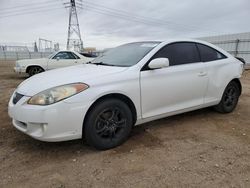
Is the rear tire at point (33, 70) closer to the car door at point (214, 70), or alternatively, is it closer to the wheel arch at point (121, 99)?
the car door at point (214, 70)

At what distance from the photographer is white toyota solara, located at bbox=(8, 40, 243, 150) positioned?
8.98ft

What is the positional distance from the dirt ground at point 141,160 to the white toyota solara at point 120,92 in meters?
0.29

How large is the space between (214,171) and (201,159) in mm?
281

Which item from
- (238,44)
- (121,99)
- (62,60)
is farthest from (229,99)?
(238,44)

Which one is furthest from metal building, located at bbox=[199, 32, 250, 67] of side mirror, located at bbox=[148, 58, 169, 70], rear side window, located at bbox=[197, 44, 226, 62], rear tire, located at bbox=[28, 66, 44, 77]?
side mirror, located at bbox=[148, 58, 169, 70]

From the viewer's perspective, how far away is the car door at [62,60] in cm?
1054

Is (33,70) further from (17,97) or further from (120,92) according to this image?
(120,92)

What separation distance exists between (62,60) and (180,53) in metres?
7.84

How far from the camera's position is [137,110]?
129 inches

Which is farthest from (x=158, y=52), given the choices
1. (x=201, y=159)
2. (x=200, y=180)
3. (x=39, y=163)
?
(x=39, y=163)

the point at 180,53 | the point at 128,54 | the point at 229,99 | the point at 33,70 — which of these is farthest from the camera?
the point at 33,70

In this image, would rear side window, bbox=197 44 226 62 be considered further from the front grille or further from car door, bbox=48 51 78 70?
car door, bbox=48 51 78 70

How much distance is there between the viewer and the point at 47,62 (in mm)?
10516

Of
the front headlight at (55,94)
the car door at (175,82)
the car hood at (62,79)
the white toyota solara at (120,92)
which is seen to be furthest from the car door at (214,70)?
the front headlight at (55,94)
